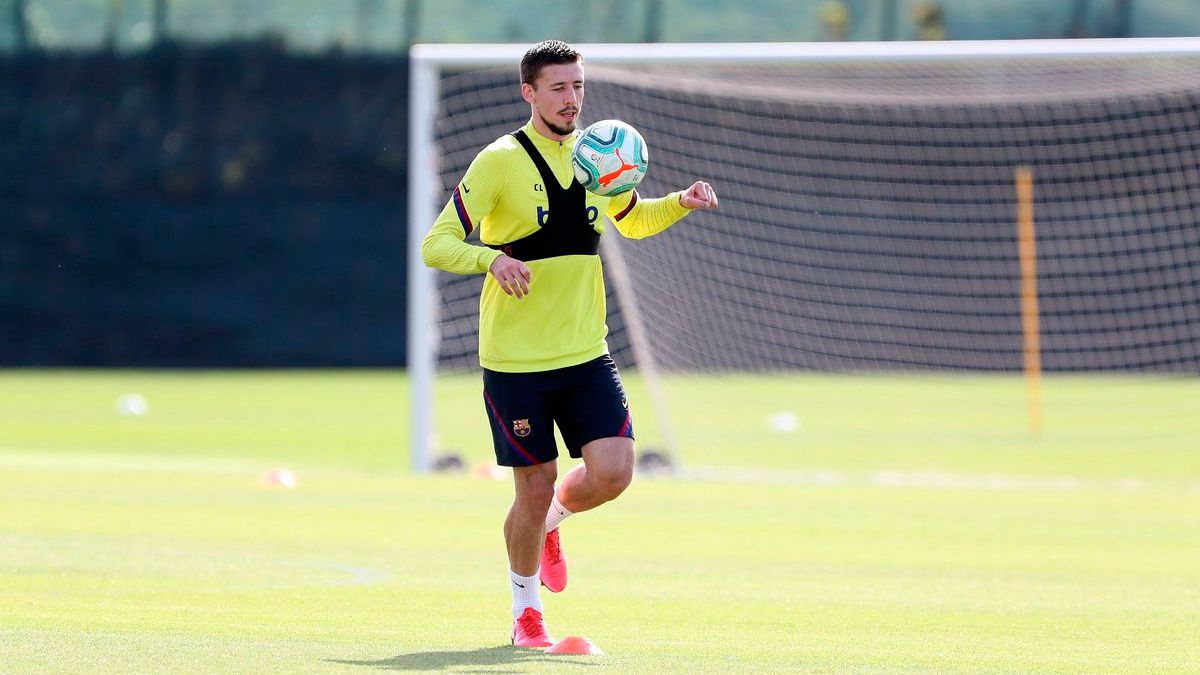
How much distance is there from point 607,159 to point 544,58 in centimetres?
43

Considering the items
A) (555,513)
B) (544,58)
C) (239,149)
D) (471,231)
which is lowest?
(239,149)

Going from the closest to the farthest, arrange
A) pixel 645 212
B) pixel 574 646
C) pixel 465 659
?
pixel 465 659, pixel 574 646, pixel 645 212

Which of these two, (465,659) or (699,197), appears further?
(699,197)

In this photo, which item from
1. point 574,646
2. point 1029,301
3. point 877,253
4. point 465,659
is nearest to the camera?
point 465,659

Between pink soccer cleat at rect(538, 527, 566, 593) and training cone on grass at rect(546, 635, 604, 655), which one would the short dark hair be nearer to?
pink soccer cleat at rect(538, 527, 566, 593)

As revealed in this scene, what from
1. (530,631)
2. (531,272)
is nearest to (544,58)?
(531,272)

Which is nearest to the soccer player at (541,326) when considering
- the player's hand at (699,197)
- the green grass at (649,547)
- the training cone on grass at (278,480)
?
the player's hand at (699,197)

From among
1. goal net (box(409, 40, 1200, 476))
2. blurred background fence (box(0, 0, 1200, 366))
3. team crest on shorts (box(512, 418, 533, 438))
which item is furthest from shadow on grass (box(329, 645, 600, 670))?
blurred background fence (box(0, 0, 1200, 366))

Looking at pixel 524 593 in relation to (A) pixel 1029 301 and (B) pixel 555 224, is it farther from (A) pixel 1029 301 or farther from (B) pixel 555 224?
(A) pixel 1029 301

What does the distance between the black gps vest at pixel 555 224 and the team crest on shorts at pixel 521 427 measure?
0.60 meters

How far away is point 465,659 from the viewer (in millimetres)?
5855

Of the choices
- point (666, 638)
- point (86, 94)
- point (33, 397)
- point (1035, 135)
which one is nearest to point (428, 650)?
point (666, 638)

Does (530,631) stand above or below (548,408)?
below

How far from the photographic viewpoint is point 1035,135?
78.6ft
